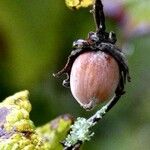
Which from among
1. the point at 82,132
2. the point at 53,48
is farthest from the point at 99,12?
A: the point at 53,48

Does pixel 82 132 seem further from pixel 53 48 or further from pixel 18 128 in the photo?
pixel 53 48

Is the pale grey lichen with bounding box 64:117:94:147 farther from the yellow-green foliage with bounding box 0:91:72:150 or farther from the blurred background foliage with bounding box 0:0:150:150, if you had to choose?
the blurred background foliage with bounding box 0:0:150:150

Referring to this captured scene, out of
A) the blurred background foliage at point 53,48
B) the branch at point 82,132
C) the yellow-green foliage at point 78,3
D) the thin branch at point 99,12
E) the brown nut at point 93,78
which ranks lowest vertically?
the branch at point 82,132

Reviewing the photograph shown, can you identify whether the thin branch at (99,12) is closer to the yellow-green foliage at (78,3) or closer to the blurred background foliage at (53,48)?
the yellow-green foliage at (78,3)

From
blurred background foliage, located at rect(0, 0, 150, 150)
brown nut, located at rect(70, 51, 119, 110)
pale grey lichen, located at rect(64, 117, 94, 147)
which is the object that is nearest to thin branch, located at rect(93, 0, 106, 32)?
brown nut, located at rect(70, 51, 119, 110)

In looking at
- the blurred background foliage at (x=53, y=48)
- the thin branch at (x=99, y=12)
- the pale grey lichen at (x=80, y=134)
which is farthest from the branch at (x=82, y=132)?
the blurred background foliage at (x=53, y=48)

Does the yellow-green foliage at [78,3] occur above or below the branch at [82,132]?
above
